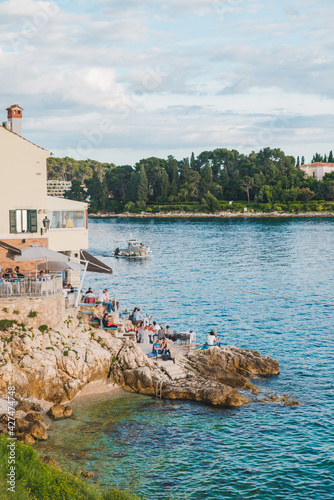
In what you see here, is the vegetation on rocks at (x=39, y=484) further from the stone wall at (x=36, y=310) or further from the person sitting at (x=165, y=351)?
the person sitting at (x=165, y=351)

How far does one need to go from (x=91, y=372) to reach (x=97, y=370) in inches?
15.6

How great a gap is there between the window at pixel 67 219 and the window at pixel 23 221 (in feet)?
7.70

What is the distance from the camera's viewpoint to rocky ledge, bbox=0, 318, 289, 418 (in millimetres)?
27250

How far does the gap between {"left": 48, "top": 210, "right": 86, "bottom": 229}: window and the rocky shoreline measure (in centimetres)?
968

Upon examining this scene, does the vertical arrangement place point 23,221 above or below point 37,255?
above

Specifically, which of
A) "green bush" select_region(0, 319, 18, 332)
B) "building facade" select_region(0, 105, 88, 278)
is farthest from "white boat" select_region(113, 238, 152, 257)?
"green bush" select_region(0, 319, 18, 332)

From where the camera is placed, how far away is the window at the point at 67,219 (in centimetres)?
3872

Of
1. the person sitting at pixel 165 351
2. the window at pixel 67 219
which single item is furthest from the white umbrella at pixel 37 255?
the person sitting at pixel 165 351

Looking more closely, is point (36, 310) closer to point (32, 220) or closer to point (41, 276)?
point (41, 276)

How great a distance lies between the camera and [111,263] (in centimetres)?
9319

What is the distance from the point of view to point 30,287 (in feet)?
95.8

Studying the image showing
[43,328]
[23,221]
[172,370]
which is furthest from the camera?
[23,221]

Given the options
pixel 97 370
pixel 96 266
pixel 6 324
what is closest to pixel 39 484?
pixel 6 324

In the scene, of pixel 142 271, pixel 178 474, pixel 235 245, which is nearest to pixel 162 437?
pixel 178 474
